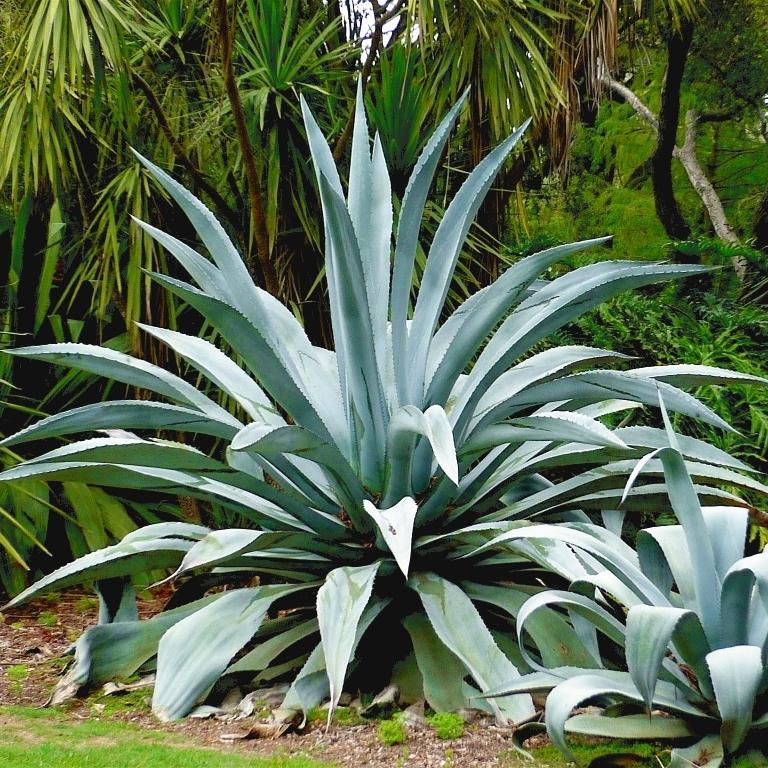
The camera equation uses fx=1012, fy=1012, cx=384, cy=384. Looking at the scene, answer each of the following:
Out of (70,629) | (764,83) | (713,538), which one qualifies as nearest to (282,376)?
(713,538)

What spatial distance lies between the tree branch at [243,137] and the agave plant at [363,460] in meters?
0.96

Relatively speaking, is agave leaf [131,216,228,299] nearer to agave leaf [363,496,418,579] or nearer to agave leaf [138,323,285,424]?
agave leaf [138,323,285,424]

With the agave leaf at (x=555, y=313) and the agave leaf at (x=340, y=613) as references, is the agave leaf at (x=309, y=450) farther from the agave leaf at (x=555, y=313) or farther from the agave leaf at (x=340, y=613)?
the agave leaf at (x=555, y=313)

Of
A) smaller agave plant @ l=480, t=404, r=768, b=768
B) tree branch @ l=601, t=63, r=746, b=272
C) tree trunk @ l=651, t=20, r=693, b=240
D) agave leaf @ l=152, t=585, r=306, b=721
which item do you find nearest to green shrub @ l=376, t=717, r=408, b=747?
smaller agave plant @ l=480, t=404, r=768, b=768

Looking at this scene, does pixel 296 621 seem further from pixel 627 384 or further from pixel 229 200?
pixel 229 200

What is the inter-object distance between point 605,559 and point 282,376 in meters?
1.08

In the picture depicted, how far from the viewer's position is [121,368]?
3.28m

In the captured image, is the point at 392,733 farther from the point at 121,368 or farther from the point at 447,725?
the point at 121,368

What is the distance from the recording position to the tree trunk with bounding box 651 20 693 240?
7.85 metres

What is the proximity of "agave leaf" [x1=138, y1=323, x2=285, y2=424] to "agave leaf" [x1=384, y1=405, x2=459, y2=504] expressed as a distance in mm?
502

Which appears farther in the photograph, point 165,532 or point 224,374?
point 224,374

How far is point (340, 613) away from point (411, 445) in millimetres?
547

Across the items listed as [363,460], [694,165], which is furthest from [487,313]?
[694,165]

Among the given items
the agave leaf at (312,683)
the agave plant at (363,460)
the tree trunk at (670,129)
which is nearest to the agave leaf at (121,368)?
the agave plant at (363,460)
